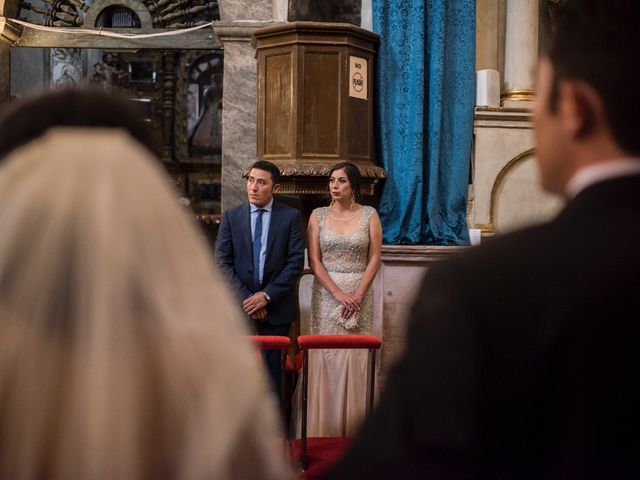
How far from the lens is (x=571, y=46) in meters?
1.25

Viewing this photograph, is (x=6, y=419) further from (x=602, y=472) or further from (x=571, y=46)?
(x=571, y=46)

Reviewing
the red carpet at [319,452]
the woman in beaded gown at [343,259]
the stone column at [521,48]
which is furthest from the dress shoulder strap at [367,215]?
the stone column at [521,48]

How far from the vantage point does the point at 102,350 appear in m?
0.95

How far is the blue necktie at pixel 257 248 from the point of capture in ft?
17.3

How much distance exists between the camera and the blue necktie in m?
5.27

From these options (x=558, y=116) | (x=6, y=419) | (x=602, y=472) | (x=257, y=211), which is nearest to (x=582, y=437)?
(x=602, y=472)

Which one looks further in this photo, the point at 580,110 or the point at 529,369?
the point at 580,110

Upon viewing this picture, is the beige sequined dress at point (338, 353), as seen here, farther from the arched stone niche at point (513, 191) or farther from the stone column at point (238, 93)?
the arched stone niche at point (513, 191)

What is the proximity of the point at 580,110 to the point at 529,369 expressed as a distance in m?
0.36

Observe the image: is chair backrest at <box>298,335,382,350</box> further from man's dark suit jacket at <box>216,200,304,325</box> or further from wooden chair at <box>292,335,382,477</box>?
man's dark suit jacket at <box>216,200,304,325</box>

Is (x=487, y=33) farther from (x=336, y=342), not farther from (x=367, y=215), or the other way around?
(x=336, y=342)

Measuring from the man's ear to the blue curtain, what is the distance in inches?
232

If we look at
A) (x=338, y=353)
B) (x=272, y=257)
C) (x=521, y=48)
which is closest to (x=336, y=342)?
(x=338, y=353)

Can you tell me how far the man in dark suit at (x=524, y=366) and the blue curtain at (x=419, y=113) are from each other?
19.8ft
